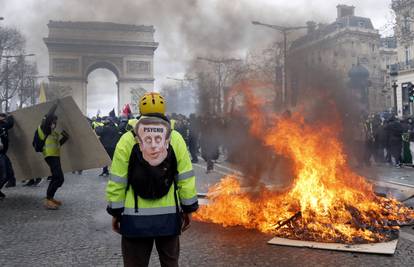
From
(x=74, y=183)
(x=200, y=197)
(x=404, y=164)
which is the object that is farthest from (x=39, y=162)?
(x=404, y=164)

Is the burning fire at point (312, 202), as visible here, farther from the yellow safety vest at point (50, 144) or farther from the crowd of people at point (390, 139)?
the crowd of people at point (390, 139)

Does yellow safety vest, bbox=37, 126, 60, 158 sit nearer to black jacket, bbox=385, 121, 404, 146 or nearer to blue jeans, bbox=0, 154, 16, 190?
blue jeans, bbox=0, 154, 16, 190

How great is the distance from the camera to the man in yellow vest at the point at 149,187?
302cm

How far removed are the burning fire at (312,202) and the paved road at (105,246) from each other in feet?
0.86

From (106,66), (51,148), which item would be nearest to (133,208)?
(51,148)

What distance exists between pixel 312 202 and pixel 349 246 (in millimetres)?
911

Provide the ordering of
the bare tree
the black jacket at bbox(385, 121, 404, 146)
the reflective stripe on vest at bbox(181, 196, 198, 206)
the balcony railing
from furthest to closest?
1. the balcony railing
2. the bare tree
3. the black jacket at bbox(385, 121, 404, 146)
4. the reflective stripe on vest at bbox(181, 196, 198, 206)

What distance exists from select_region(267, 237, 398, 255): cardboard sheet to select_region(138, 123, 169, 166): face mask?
255 cm

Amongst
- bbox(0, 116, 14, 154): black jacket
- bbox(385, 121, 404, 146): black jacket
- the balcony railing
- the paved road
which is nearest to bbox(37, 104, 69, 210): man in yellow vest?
the paved road

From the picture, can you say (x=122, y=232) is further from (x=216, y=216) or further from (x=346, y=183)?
(x=346, y=183)

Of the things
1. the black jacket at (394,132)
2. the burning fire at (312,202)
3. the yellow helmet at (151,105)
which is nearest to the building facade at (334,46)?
the black jacket at (394,132)

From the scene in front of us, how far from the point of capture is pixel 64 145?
876 cm

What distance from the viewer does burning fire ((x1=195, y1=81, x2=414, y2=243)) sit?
5340 millimetres

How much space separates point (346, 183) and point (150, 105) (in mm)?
3897
